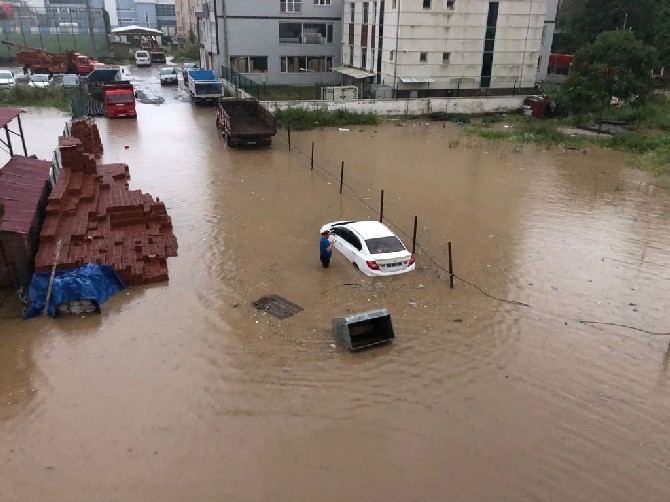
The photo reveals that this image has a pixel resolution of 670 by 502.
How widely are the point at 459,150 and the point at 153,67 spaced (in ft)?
167

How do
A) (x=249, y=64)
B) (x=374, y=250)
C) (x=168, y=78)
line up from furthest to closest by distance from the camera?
(x=168, y=78) → (x=249, y=64) → (x=374, y=250)

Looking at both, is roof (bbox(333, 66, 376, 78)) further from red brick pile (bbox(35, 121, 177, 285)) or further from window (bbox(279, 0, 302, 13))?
red brick pile (bbox(35, 121, 177, 285))

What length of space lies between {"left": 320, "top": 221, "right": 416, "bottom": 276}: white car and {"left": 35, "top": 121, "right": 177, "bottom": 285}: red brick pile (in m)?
4.74

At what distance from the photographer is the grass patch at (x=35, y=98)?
122 ft

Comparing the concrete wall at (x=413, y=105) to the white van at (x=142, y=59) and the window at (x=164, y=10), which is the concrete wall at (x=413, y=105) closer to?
the white van at (x=142, y=59)

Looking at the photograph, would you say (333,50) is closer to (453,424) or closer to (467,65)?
(467,65)

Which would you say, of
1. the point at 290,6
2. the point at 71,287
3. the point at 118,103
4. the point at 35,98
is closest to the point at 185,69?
the point at 290,6

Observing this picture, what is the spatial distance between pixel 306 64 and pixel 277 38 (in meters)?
3.40

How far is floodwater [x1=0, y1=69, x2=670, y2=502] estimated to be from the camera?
24.9ft

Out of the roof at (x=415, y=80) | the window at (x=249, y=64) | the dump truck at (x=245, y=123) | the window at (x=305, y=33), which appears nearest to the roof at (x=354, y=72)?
the roof at (x=415, y=80)

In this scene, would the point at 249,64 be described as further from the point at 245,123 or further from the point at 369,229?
the point at 369,229

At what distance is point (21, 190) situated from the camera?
14617 millimetres

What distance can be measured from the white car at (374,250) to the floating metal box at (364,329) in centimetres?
266

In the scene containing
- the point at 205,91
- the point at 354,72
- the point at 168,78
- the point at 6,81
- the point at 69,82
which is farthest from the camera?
the point at 168,78
